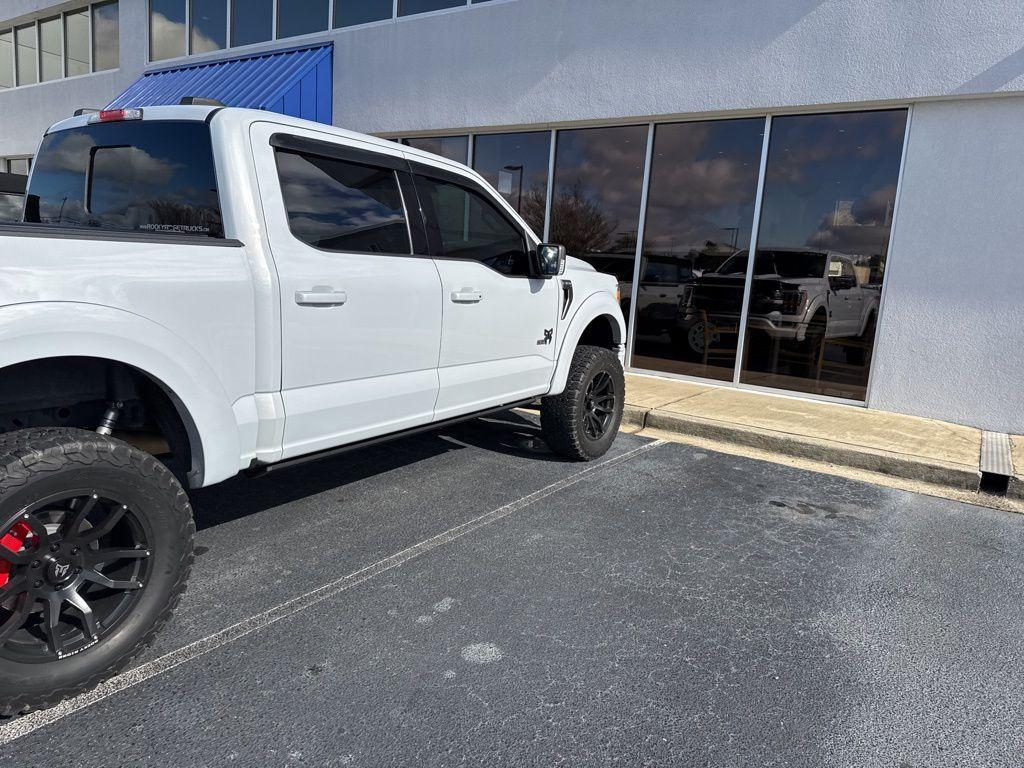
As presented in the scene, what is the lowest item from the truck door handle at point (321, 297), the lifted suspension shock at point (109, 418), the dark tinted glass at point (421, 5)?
the lifted suspension shock at point (109, 418)

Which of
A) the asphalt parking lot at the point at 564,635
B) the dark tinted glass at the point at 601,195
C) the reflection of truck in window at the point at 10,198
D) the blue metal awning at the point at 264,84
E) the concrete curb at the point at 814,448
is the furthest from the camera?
the blue metal awning at the point at 264,84

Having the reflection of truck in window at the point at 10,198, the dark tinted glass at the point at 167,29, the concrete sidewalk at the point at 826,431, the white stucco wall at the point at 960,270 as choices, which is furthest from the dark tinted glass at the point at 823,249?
the dark tinted glass at the point at 167,29

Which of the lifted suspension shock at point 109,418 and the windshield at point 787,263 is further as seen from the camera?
the windshield at point 787,263

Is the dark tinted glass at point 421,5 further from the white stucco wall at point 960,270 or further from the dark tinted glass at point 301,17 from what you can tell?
the white stucco wall at point 960,270

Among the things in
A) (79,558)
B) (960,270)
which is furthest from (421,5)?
(79,558)

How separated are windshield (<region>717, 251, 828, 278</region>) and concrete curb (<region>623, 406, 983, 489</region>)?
234 cm

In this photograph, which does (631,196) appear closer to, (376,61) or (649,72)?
(649,72)

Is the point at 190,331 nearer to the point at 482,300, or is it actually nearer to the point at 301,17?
the point at 482,300

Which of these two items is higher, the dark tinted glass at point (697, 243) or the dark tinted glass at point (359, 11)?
the dark tinted glass at point (359, 11)

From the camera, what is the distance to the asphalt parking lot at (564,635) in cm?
238

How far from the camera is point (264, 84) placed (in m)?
9.71

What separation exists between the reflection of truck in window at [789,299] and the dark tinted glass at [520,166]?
246 centimetres

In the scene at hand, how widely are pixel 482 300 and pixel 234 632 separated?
2.25m

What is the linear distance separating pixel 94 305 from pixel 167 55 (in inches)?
499
